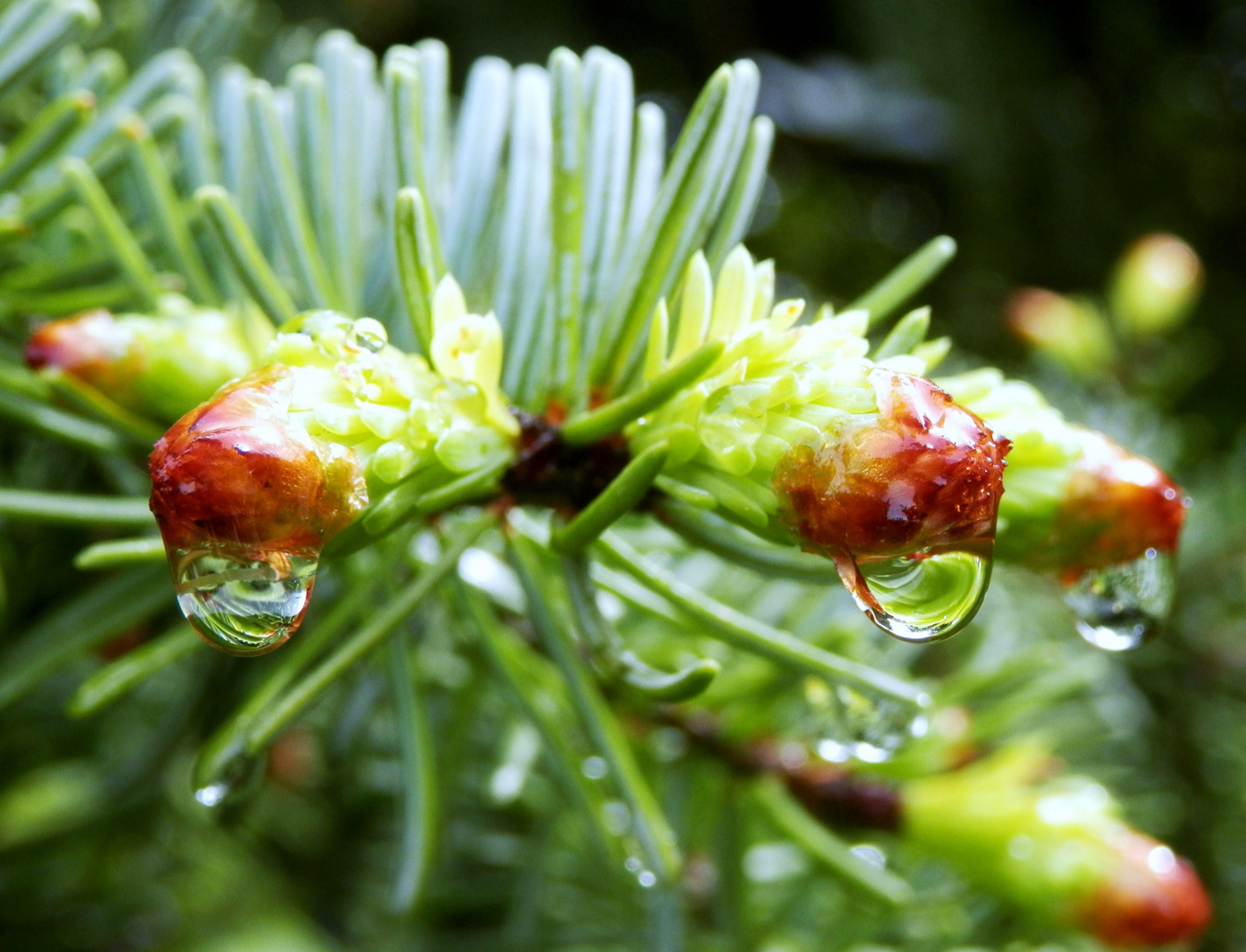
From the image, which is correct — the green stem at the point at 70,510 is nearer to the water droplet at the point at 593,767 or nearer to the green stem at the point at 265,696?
the green stem at the point at 265,696

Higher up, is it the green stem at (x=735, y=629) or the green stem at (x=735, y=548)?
the green stem at (x=735, y=548)

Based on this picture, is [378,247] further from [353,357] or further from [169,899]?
[169,899]

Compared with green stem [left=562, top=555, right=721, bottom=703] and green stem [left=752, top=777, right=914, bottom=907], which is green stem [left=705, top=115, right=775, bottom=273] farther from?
green stem [left=752, top=777, right=914, bottom=907]

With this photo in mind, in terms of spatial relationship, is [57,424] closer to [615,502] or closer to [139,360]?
[139,360]

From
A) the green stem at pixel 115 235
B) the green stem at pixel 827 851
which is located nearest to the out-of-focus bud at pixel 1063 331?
the green stem at pixel 827 851

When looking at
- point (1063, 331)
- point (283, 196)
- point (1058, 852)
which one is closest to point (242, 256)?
point (283, 196)
